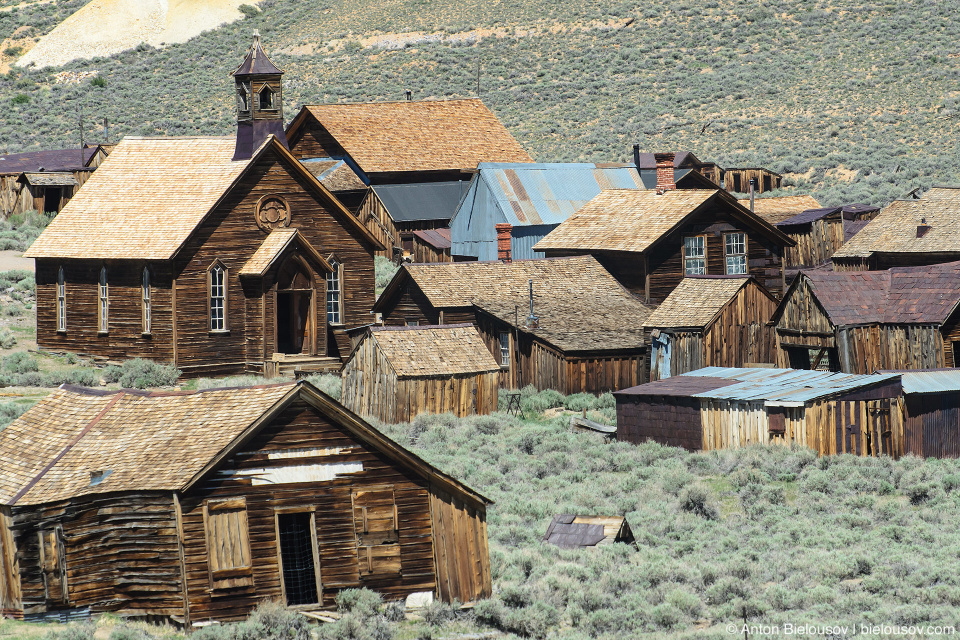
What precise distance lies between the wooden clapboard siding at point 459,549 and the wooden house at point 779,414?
11.1 metres

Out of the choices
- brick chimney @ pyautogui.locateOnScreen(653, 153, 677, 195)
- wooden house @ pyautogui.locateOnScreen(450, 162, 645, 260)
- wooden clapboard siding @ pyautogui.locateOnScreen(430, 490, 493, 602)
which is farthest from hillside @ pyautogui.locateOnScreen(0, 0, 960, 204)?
wooden clapboard siding @ pyautogui.locateOnScreen(430, 490, 493, 602)

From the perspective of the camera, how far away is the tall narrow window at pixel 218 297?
3744 cm

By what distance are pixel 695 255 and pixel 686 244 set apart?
0.44 m

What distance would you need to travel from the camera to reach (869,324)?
112 ft

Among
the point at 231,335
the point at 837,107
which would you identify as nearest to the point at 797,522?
the point at 231,335

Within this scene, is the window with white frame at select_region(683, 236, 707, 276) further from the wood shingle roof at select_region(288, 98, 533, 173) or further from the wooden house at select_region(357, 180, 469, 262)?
the wood shingle roof at select_region(288, 98, 533, 173)

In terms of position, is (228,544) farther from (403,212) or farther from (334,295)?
(403,212)

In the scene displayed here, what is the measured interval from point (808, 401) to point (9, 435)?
15861 mm

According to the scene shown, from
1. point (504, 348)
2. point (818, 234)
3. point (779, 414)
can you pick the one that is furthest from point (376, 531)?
point (818, 234)

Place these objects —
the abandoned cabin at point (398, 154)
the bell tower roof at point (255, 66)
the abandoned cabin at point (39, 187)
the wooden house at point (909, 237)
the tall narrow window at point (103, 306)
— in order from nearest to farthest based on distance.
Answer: the tall narrow window at point (103, 306), the bell tower roof at point (255, 66), the wooden house at point (909, 237), the abandoned cabin at point (398, 154), the abandoned cabin at point (39, 187)

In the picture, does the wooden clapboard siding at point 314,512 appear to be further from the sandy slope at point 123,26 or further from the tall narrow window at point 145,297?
the sandy slope at point 123,26

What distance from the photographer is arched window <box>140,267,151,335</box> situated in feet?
123

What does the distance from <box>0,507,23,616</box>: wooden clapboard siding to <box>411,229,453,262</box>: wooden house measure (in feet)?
116

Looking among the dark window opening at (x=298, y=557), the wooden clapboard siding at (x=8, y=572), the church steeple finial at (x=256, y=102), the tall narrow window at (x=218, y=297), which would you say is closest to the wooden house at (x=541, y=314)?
the tall narrow window at (x=218, y=297)
